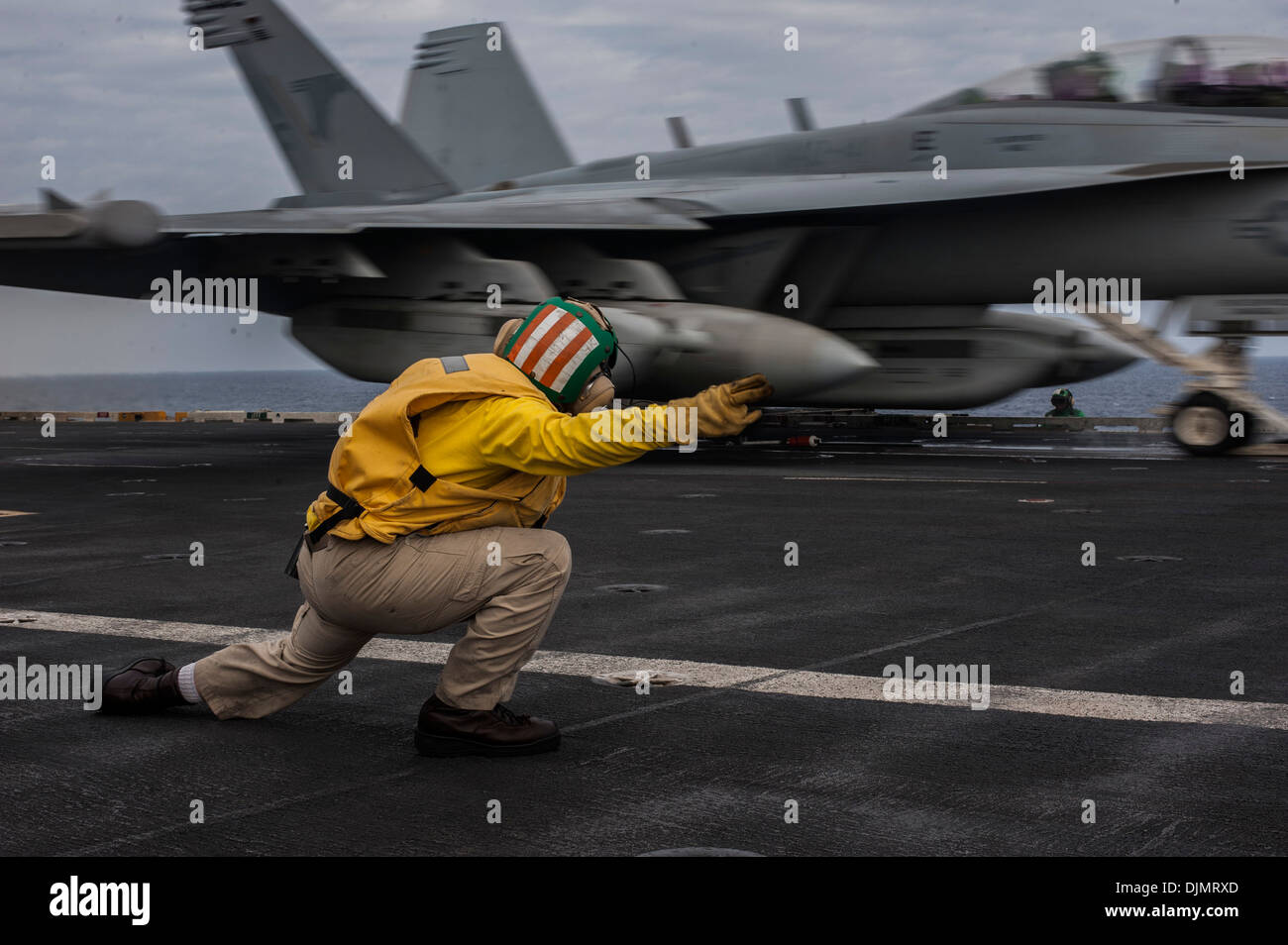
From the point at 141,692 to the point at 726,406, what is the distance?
2.35m

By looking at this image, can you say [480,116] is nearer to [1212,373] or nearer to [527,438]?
[1212,373]

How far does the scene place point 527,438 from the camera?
4.01 metres

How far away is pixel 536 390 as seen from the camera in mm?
4207

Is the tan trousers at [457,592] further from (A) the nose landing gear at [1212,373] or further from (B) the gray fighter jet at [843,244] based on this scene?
(A) the nose landing gear at [1212,373]

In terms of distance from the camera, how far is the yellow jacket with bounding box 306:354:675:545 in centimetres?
411

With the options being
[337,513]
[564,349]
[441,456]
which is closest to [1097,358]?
[564,349]

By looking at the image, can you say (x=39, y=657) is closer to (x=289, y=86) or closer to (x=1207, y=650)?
(x=1207, y=650)

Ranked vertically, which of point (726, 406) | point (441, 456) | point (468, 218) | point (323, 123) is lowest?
point (441, 456)

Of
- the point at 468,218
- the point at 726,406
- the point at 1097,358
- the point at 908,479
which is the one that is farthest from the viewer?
the point at 1097,358

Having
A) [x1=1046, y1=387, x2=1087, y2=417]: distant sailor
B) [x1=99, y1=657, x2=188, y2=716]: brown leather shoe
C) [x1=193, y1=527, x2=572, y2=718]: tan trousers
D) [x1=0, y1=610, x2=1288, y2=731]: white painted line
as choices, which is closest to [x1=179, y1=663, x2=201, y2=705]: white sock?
[x1=99, y1=657, x2=188, y2=716]: brown leather shoe

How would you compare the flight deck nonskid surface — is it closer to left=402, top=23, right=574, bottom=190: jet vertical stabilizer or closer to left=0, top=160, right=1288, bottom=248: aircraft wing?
left=0, top=160, right=1288, bottom=248: aircraft wing

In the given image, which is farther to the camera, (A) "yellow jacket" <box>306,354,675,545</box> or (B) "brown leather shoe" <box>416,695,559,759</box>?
(B) "brown leather shoe" <box>416,695,559,759</box>

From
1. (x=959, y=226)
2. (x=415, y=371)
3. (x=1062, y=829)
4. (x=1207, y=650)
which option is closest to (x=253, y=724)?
(x=415, y=371)

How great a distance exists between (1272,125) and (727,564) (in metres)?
9.97
